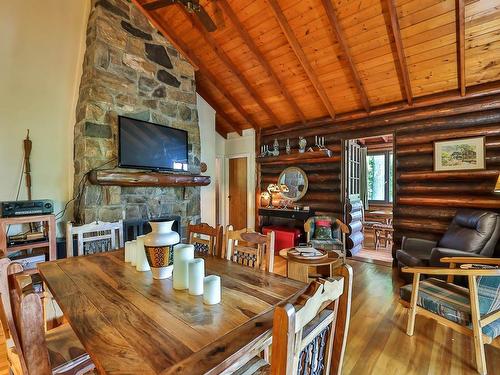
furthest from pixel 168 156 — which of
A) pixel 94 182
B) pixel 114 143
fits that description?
pixel 94 182

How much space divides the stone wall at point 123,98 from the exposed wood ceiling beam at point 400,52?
321cm

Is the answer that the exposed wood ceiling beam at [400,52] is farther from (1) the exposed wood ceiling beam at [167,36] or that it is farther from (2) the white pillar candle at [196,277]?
(2) the white pillar candle at [196,277]

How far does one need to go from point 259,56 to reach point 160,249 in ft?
11.9

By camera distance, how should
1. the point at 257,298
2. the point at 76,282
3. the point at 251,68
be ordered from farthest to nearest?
the point at 251,68 < the point at 76,282 < the point at 257,298

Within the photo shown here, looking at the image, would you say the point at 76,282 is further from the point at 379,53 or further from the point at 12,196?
the point at 379,53

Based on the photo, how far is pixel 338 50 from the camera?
3.57 metres

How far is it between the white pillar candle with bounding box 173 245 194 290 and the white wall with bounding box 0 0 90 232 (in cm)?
308

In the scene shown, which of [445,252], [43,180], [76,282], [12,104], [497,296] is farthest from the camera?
[43,180]

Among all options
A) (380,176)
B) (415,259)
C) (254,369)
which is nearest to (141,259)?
(254,369)

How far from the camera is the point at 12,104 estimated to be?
309cm

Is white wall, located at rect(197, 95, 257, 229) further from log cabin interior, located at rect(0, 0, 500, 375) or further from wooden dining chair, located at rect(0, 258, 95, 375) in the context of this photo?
wooden dining chair, located at rect(0, 258, 95, 375)

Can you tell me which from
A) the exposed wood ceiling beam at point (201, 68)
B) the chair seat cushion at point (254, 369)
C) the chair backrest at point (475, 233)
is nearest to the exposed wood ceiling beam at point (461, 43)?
the chair backrest at point (475, 233)

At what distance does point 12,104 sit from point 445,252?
17.9 feet

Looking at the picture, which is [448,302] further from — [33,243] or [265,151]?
A: [265,151]
